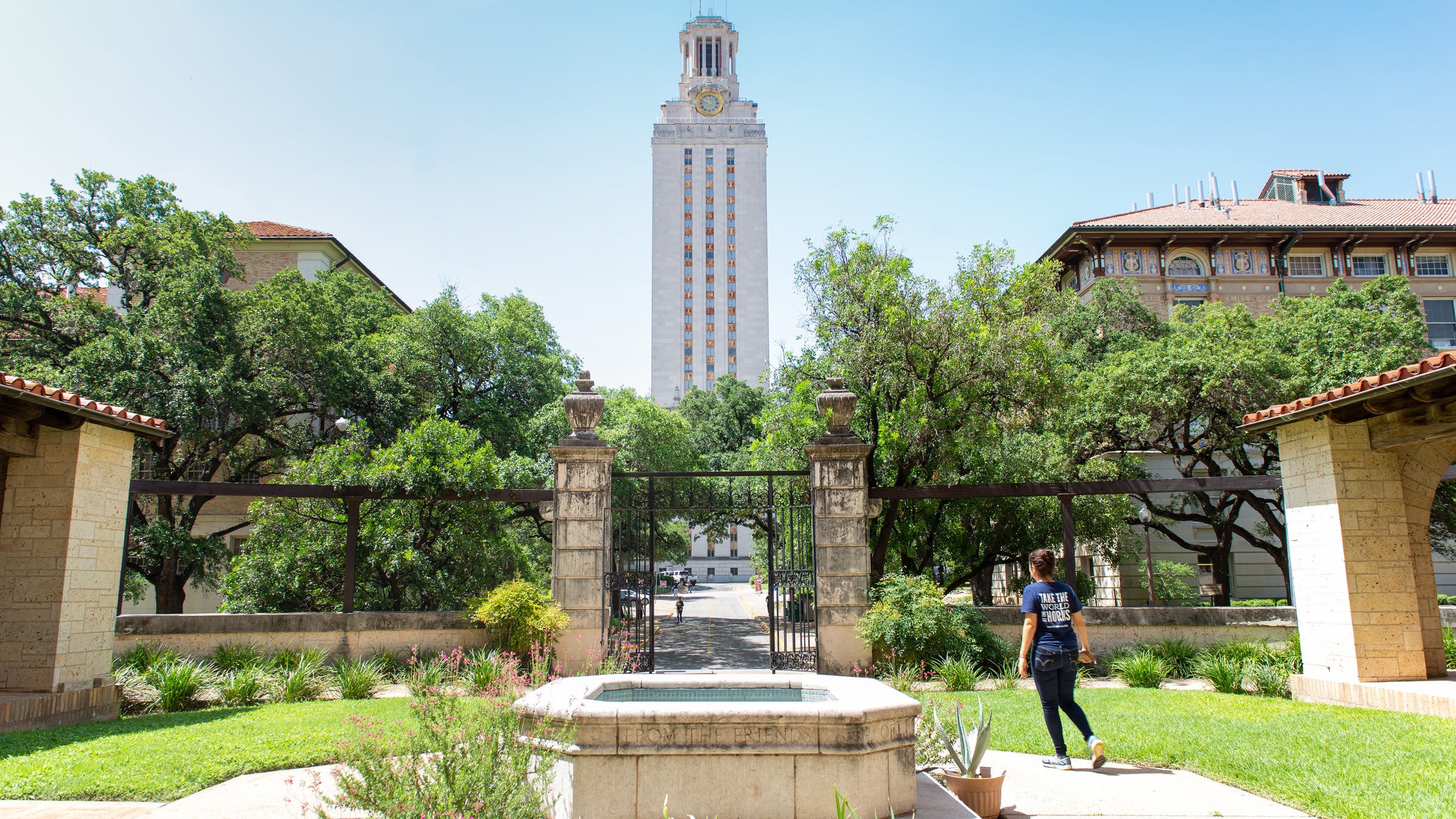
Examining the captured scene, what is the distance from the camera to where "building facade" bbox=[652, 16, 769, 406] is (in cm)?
8769

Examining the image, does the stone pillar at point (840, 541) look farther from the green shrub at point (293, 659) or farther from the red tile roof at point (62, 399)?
the red tile roof at point (62, 399)

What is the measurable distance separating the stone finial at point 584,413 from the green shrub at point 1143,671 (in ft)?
25.1

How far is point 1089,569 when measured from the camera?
23766 millimetres

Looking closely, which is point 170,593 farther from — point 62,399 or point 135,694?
point 62,399

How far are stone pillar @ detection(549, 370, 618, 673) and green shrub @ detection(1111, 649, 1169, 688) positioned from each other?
702 cm

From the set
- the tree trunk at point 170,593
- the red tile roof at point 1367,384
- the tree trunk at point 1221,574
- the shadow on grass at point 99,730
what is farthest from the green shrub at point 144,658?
the tree trunk at point 1221,574

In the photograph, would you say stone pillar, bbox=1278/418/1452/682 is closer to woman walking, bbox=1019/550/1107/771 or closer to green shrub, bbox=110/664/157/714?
woman walking, bbox=1019/550/1107/771

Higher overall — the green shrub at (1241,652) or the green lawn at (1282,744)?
the green shrub at (1241,652)

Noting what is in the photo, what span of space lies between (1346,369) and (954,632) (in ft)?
49.7

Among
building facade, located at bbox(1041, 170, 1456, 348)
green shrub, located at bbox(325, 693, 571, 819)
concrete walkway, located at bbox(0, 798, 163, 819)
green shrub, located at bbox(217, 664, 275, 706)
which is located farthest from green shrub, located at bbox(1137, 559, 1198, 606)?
concrete walkway, located at bbox(0, 798, 163, 819)

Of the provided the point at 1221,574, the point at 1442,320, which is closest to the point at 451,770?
the point at 1221,574

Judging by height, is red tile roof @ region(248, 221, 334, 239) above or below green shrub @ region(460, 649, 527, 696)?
above

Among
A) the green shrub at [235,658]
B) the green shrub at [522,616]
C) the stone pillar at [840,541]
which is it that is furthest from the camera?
the stone pillar at [840,541]

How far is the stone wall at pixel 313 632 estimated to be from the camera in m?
11.1
